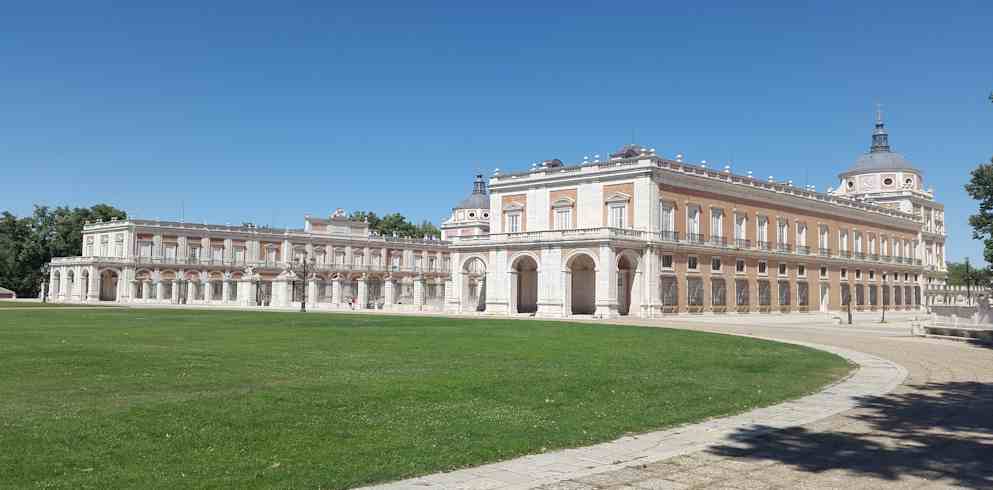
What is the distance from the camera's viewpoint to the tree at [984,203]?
113 ft

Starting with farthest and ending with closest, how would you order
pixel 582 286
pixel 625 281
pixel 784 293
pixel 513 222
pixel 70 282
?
1. pixel 70 282
2. pixel 784 293
3. pixel 513 222
4. pixel 582 286
5. pixel 625 281

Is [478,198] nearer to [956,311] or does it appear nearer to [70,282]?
[70,282]

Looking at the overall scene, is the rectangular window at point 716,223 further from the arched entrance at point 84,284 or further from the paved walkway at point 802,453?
the arched entrance at point 84,284

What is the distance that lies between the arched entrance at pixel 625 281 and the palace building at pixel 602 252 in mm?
98

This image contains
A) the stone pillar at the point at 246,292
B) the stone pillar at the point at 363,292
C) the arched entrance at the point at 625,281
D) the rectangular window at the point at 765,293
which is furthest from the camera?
the stone pillar at the point at 363,292

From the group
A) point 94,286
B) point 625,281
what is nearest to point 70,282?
point 94,286

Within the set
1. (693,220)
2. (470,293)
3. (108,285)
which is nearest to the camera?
(693,220)

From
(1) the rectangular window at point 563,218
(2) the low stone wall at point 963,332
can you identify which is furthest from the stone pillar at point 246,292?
(2) the low stone wall at point 963,332

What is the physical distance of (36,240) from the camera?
9306cm

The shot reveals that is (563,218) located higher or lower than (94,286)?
higher

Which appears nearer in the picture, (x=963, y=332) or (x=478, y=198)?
(x=963, y=332)

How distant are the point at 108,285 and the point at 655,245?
61967 mm

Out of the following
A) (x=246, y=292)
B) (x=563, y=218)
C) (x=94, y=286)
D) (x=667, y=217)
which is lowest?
(x=246, y=292)

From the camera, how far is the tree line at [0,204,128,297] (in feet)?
304
